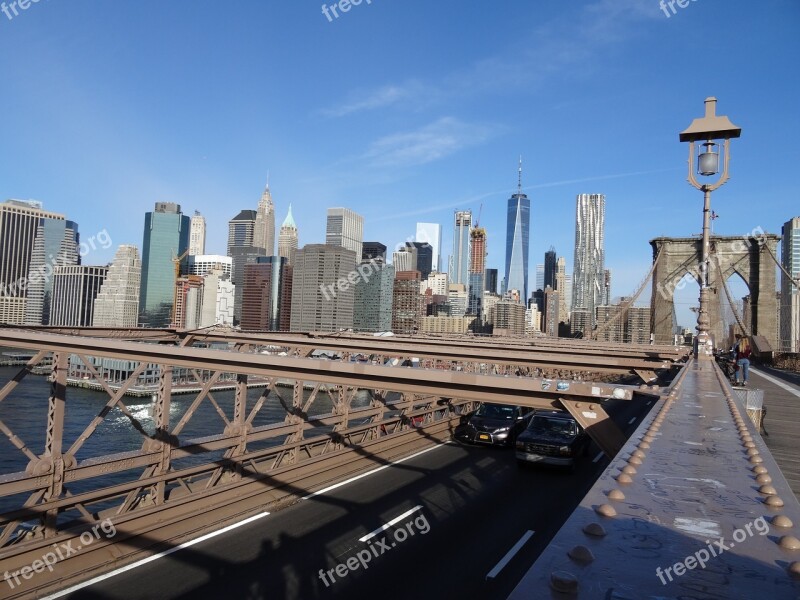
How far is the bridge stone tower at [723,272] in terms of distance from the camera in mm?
49250

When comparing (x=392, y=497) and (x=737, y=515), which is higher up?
(x=737, y=515)

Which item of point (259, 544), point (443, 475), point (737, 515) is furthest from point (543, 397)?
point (443, 475)

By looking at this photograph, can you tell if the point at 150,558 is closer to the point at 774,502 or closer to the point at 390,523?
the point at 390,523

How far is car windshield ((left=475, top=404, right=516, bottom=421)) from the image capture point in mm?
20406

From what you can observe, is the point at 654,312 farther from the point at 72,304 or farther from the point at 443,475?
the point at 72,304

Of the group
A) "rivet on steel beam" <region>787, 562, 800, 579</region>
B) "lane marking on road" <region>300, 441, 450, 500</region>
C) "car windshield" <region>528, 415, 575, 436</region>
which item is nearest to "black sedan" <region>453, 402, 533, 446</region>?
"car windshield" <region>528, 415, 575, 436</region>

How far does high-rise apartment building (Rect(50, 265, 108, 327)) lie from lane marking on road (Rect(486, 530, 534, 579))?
195230 mm

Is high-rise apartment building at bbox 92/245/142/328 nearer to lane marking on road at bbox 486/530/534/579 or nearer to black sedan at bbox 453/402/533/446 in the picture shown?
black sedan at bbox 453/402/533/446

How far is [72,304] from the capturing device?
17675 centimetres

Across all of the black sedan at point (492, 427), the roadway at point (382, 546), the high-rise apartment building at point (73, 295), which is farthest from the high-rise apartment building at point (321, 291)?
the roadway at point (382, 546)

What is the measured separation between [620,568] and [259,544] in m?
8.96

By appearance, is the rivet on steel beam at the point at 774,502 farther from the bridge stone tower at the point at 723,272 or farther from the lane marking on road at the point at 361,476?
the bridge stone tower at the point at 723,272

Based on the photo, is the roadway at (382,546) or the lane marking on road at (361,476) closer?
the roadway at (382,546)

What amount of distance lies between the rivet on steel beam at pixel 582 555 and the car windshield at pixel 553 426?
15.6m
